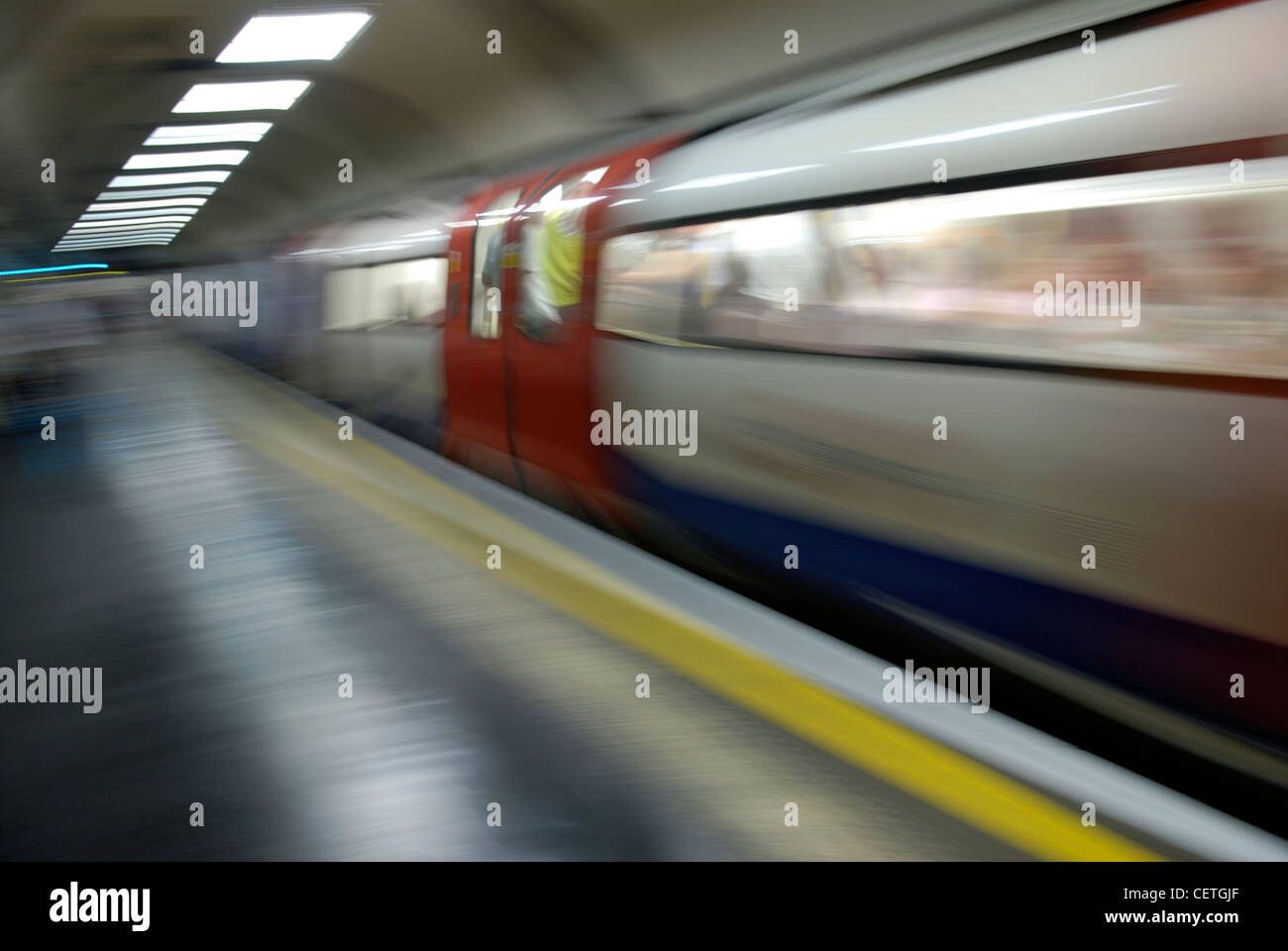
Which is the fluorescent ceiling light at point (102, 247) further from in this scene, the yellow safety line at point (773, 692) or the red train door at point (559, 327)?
the yellow safety line at point (773, 692)

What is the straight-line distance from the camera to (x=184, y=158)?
1554 cm

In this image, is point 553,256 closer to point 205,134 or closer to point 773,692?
point 773,692

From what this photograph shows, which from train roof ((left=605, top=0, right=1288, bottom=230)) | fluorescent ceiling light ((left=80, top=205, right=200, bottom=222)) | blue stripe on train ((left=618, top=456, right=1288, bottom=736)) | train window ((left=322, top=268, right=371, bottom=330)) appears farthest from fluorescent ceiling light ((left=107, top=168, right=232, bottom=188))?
blue stripe on train ((left=618, top=456, right=1288, bottom=736))

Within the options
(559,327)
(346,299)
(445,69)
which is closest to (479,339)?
(559,327)

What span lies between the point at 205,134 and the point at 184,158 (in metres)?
2.51

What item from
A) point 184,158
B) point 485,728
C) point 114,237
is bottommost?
point 485,728

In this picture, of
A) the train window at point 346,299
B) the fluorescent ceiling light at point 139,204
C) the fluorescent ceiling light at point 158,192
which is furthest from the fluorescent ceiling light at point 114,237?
the train window at point 346,299

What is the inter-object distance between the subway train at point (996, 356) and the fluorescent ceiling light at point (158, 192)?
50.1ft

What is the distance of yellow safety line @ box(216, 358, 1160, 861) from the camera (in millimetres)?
2111

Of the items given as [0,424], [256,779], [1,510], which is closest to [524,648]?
[256,779]

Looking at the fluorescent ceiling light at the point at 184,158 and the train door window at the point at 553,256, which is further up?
the fluorescent ceiling light at the point at 184,158

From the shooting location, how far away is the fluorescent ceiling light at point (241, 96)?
35.3 ft
